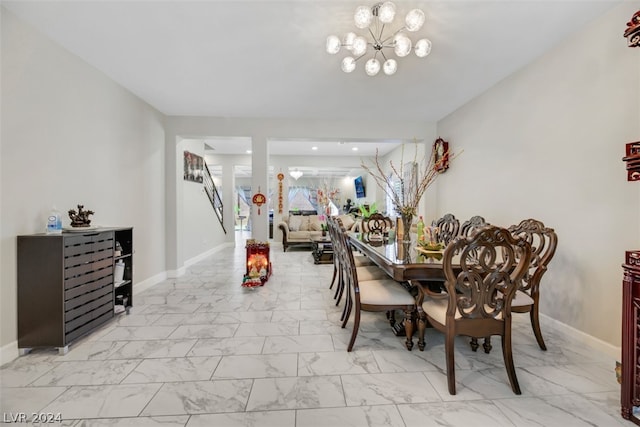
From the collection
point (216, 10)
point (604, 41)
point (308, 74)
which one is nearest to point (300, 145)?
point (308, 74)

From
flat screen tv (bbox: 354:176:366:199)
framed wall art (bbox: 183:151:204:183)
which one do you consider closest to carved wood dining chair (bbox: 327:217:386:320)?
framed wall art (bbox: 183:151:204:183)

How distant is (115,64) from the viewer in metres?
2.76

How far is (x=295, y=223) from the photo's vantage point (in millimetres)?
7477

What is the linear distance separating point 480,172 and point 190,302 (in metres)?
4.07

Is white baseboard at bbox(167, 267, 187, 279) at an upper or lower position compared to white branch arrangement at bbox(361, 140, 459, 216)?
lower

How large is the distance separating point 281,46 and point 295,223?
5358 mm

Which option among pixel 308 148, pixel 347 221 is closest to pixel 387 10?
pixel 347 221

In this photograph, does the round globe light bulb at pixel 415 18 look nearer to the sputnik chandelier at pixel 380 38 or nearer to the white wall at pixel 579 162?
the sputnik chandelier at pixel 380 38

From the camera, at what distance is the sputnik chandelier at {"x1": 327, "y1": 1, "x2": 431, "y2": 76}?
176cm

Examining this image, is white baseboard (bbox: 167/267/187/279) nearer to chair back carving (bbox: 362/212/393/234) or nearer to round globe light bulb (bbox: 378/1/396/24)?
chair back carving (bbox: 362/212/393/234)

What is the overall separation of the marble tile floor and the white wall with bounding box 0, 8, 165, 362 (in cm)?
78

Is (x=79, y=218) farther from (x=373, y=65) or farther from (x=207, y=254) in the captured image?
(x=207, y=254)

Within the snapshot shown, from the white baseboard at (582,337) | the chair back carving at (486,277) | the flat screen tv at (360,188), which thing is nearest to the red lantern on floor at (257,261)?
the chair back carving at (486,277)

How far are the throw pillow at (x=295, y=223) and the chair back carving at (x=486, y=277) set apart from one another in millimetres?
5965
